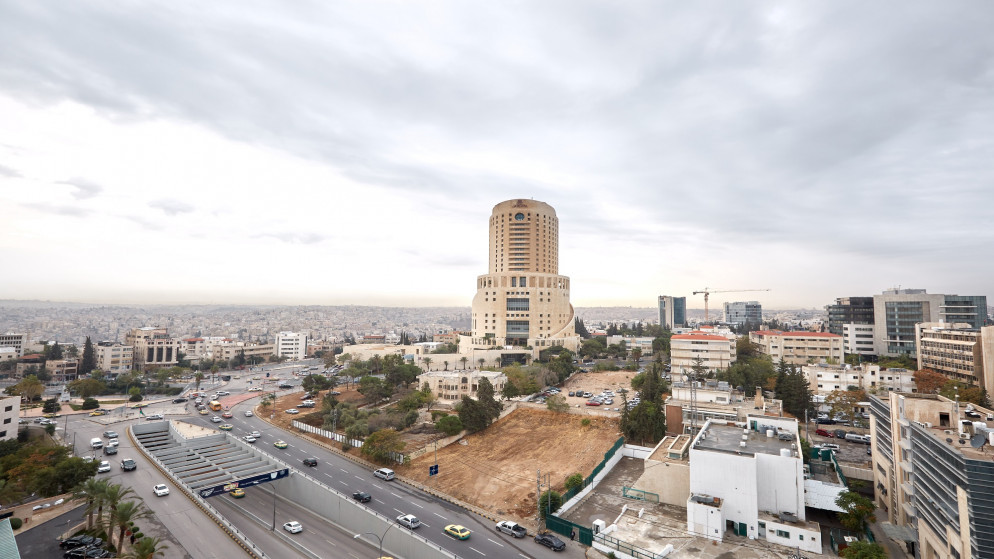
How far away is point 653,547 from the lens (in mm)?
27906

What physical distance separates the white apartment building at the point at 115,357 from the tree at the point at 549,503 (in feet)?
420

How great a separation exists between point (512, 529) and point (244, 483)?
74.2 ft

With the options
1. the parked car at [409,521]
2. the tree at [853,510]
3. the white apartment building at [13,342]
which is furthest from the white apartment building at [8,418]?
the white apartment building at [13,342]

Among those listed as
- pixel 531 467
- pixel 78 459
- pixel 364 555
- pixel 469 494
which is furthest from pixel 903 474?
pixel 78 459

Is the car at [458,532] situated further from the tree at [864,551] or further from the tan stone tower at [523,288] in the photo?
the tan stone tower at [523,288]

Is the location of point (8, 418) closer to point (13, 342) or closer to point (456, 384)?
point (456, 384)

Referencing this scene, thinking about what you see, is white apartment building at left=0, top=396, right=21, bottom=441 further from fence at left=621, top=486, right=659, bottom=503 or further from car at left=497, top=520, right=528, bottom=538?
fence at left=621, top=486, right=659, bottom=503

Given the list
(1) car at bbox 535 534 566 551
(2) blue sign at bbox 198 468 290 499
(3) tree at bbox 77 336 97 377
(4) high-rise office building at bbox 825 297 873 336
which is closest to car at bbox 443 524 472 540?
(1) car at bbox 535 534 566 551

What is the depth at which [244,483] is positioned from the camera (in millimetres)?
37656

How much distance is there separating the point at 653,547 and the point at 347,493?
83.4 feet

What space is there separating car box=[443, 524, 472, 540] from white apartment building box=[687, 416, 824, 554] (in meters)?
14.9

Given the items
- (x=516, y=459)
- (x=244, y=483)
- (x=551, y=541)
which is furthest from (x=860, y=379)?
(x=244, y=483)

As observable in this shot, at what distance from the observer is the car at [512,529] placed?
32.3m

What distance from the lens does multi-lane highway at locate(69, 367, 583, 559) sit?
99.6ft
